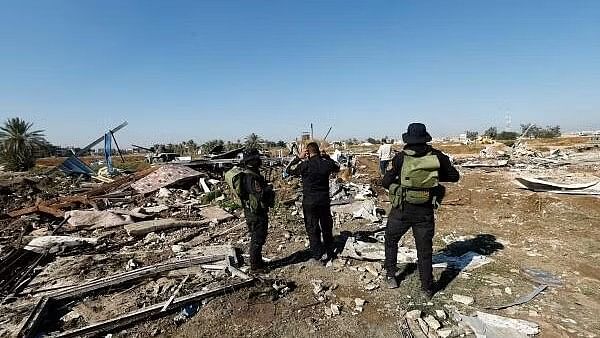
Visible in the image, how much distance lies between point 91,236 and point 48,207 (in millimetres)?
3273

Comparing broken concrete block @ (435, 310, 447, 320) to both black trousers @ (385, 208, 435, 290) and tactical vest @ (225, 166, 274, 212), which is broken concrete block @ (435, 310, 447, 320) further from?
tactical vest @ (225, 166, 274, 212)

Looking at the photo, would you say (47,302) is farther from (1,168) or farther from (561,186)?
(1,168)

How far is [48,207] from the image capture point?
9.49m

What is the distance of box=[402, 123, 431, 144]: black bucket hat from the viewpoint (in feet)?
12.7

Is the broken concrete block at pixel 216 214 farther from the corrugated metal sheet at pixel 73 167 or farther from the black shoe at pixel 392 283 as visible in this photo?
the corrugated metal sheet at pixel 73 167

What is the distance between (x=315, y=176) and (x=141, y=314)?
271 centimetres

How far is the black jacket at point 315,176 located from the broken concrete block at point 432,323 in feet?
6.76

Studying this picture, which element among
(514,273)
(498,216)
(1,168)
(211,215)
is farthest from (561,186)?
(1,168)

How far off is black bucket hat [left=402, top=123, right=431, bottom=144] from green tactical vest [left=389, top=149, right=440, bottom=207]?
0.13 m

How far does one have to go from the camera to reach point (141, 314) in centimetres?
366

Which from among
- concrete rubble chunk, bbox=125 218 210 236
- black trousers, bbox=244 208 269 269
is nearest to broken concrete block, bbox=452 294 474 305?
black trousers, bbox=244 208 269 269

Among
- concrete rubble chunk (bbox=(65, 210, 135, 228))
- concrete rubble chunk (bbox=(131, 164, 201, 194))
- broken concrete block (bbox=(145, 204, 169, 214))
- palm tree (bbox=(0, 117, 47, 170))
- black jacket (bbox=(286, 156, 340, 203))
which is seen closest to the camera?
black jacket (bbox=(286, 156, 340, 203))

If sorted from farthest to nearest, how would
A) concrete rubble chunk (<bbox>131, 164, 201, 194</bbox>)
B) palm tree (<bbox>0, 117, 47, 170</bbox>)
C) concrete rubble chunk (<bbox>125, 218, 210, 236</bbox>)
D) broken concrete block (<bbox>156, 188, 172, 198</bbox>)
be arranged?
1. palm tree (<bbox>0, 117, 47, 170</bbox>)
2. concrete rubble chunk (<bbox>131, 164, 201, 194</bbox>)
3. broken concrete block (<bbox>156, 188, 172, 198</bbox>)
4. concrete rubble chunk (<bbox>125, 218, 210, 236</bbox>)

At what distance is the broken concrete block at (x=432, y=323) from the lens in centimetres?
337
